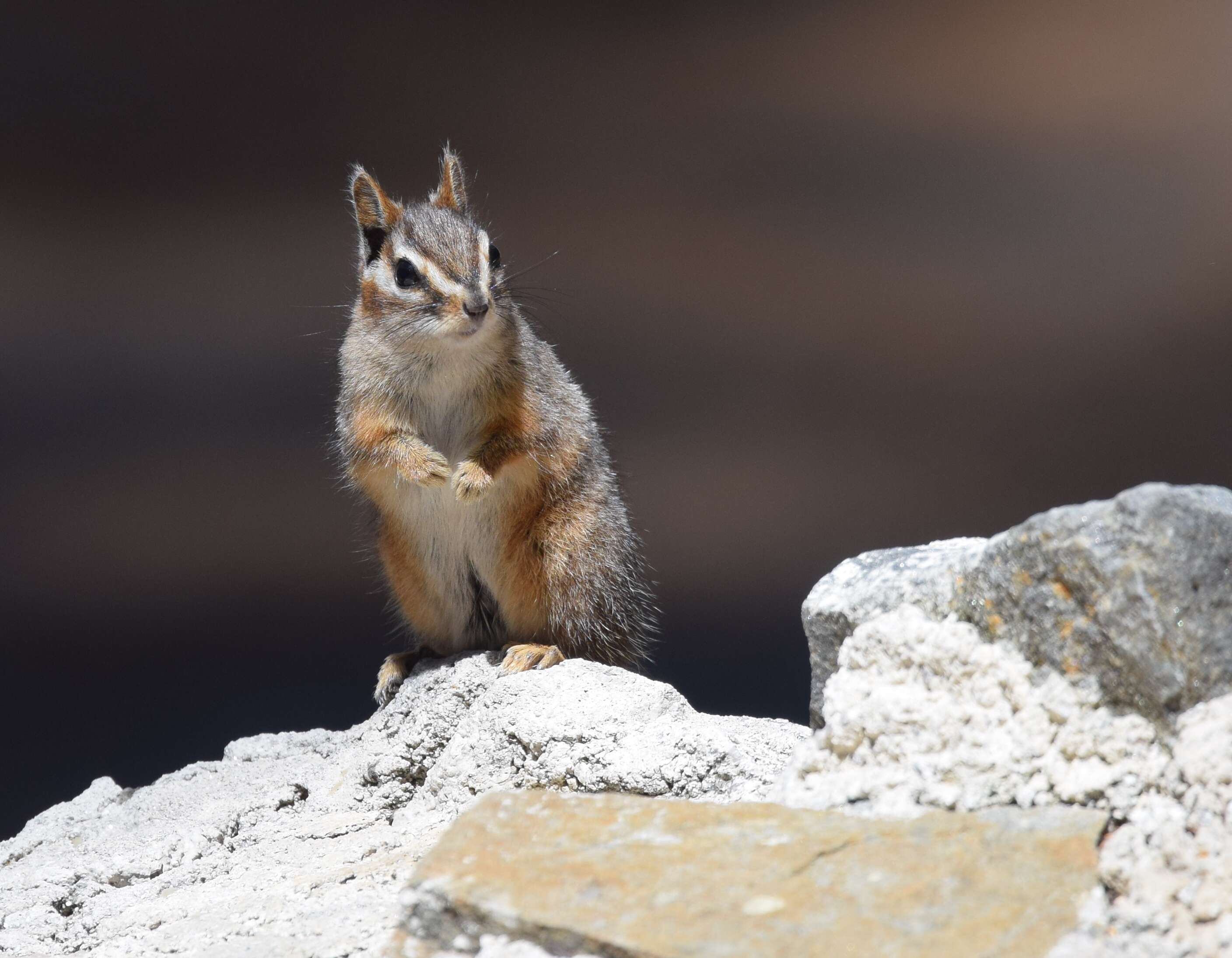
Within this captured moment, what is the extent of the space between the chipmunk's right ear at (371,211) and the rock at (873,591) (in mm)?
2358

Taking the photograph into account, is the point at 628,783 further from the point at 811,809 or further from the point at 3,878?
the point at 3,878

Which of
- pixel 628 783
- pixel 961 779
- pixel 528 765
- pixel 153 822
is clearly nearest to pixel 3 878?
pixel 153 822

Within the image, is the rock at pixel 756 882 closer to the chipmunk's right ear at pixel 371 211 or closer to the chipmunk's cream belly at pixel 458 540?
the chipmunk's cream belly at pixel 458 540

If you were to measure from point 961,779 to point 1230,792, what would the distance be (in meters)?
0.46

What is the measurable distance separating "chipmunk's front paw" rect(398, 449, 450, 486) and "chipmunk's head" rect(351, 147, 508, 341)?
1.32ft

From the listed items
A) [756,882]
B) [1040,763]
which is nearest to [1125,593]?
[1040,763]

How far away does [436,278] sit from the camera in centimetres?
430

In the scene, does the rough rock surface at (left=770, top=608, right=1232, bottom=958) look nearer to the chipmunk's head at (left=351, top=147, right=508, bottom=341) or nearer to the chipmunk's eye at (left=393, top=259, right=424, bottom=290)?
the chipmunk's head at (left=351, top=147, right=508, bottom=341)

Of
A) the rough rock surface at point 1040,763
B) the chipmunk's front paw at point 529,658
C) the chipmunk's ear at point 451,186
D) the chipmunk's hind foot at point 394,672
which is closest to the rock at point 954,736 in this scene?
the rough rock surface at point 1040,763

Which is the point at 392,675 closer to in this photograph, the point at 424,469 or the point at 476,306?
the point at 424,469

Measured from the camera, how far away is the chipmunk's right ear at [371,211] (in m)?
4.64

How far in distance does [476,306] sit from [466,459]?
2.18ft

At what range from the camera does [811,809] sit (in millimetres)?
2506

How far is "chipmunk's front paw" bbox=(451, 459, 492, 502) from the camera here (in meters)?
4.47
